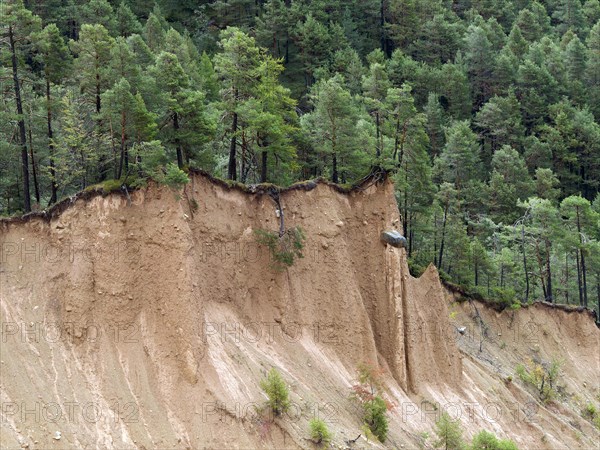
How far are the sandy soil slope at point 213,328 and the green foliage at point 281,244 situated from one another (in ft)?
1.35

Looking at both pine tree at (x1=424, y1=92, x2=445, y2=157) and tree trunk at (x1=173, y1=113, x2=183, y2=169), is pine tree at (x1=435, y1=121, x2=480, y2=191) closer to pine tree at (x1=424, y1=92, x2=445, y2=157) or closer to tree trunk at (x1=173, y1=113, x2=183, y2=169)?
pine tree at (x1=424, y1=92, x2=445, y2=157)

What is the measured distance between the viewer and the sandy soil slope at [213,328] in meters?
33.8

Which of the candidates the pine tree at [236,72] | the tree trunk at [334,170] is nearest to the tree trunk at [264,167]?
the pine tree at [236,72]

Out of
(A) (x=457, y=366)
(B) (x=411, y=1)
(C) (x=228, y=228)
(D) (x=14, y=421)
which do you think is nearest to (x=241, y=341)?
(C) (x=228, y=228)

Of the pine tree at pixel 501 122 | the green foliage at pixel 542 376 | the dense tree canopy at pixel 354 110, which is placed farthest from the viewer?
the pine tree at pixel 501 122

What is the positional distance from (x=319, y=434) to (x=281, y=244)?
9.18 m

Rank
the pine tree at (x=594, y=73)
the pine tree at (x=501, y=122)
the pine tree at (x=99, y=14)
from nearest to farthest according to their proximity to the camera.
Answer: the pine tree at (x=99, y=14) < the pine tree at (x=501, y=122) < the pine tree at (x=594, y=73)

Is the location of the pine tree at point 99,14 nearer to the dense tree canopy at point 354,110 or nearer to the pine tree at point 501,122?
the dense tree canopy at point 354,110

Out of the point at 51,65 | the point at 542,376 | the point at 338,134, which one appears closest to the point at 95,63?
the point at 51,65

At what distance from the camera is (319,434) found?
3572cm

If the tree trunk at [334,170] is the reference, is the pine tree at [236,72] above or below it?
above

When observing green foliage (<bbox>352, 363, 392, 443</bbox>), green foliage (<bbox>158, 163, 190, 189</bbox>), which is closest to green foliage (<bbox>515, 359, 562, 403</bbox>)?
green foliage (<bbox>352, 363, 392, 443</bbox>)

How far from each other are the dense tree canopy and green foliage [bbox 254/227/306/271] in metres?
4.59

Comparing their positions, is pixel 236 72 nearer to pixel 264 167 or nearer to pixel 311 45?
pixel 264 167
